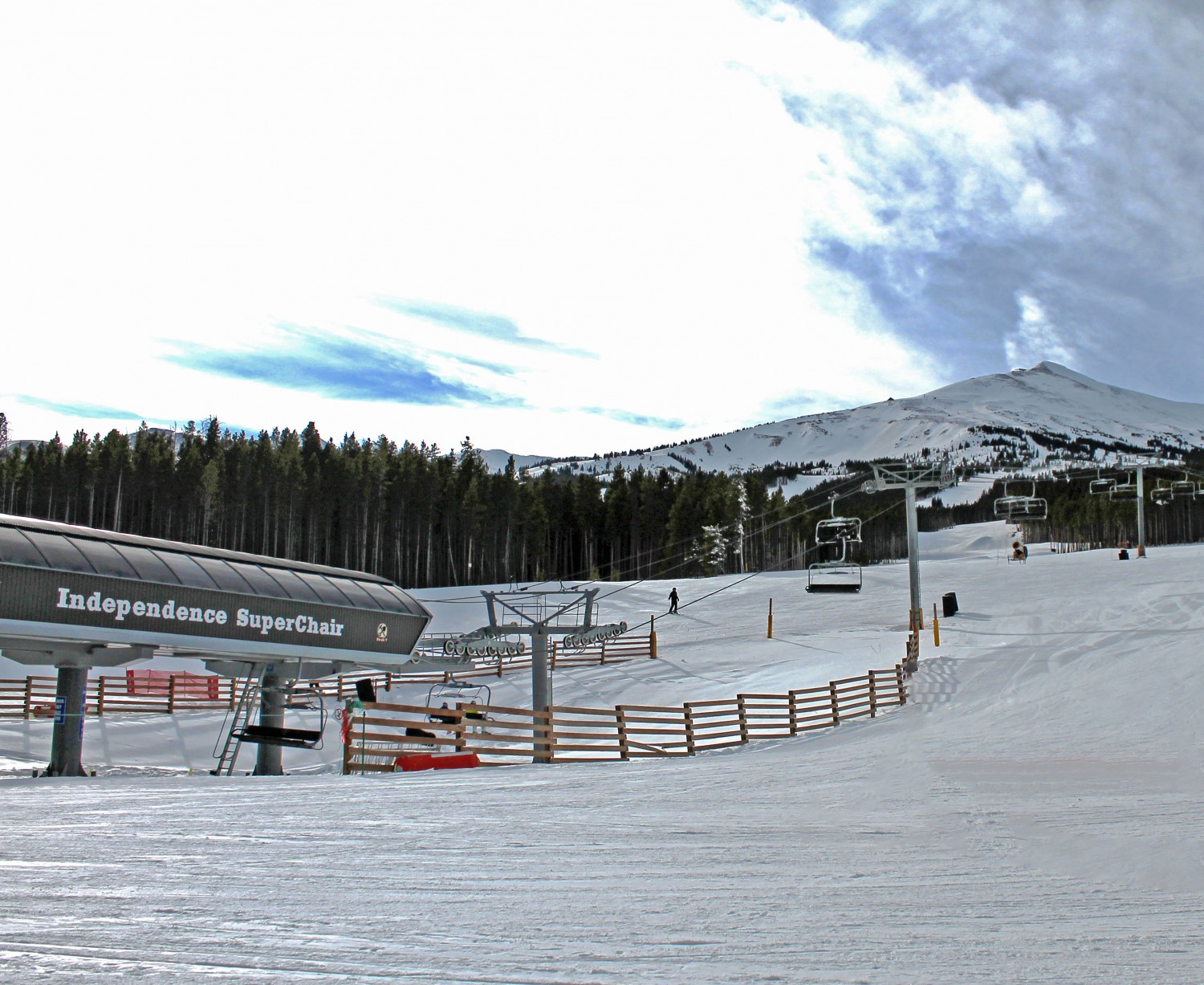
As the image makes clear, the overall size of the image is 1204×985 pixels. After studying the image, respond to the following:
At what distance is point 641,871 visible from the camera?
6574mm

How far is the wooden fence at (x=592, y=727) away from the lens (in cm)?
1584

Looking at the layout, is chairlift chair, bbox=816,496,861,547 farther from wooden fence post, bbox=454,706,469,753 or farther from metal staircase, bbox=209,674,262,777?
wooden fence post, bbox=454,706,469,753

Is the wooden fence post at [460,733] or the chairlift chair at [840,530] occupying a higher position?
the chairlift chair at [840,530]

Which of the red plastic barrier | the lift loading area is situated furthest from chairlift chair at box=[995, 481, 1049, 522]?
the red plastic barrier

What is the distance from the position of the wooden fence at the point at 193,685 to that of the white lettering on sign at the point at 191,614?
3.48m

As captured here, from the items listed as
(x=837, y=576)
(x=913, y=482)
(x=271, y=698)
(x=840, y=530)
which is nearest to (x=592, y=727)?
(x=271, y=698)

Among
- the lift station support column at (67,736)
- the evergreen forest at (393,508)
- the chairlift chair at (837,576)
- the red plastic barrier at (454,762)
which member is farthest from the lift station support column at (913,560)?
the evergreen forest at (393,508)

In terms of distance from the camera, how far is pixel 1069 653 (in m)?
29.4

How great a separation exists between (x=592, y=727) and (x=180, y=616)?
959 cm

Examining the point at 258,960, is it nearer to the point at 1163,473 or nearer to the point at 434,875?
the point at 434,875

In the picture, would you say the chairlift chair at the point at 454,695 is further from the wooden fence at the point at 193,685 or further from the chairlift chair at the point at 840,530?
the chairlift chair at the point at 840,530

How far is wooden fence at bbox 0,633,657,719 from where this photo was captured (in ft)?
87.4

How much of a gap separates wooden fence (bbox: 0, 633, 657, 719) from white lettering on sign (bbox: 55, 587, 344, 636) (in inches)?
137

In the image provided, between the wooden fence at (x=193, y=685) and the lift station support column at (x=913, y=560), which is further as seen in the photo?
the lift station support column at (x=913, y=560)
